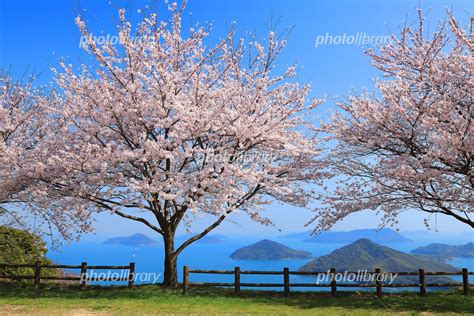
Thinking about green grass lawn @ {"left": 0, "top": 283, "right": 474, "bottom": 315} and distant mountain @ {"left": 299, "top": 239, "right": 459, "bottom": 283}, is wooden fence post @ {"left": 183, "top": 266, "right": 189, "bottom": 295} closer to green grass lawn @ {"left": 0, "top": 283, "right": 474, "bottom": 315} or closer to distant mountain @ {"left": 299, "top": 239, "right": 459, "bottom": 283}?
green grass lawn @ {"left": 0, "top": 283, "right": 474, "bottom": 315}

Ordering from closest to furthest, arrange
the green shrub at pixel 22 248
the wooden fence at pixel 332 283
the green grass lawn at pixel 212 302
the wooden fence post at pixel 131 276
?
the green grass lawn at pixel 212 302 → the wooden fence at pixel 332 283 → the wooden fence post at pixel 131 276 → the green shrub at pixel 22 248

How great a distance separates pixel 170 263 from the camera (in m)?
17.5

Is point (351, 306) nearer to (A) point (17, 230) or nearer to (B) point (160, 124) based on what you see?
(B) point (160, 124)

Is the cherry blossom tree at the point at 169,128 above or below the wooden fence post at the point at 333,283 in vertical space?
above

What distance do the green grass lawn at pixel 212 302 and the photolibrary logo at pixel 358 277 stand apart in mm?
550

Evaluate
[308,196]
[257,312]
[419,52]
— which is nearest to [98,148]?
[257,312]

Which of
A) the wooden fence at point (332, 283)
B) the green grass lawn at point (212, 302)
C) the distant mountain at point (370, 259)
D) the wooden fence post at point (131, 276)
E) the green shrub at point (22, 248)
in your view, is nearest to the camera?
the green grass lawn at point (212, 302)

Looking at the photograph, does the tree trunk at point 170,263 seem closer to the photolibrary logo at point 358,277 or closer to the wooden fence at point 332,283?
the wooden fence at point 332,283

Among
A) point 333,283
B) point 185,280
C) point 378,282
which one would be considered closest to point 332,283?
point 333,283

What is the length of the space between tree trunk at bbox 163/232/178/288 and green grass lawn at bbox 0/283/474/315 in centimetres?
56

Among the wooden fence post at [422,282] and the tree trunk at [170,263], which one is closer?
the wooden fence post at [422,282]

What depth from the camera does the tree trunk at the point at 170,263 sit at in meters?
17.4

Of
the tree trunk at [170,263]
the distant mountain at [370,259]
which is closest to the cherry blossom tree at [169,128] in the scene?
the tree trunk at [170,263]

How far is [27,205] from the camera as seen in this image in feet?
66.5
